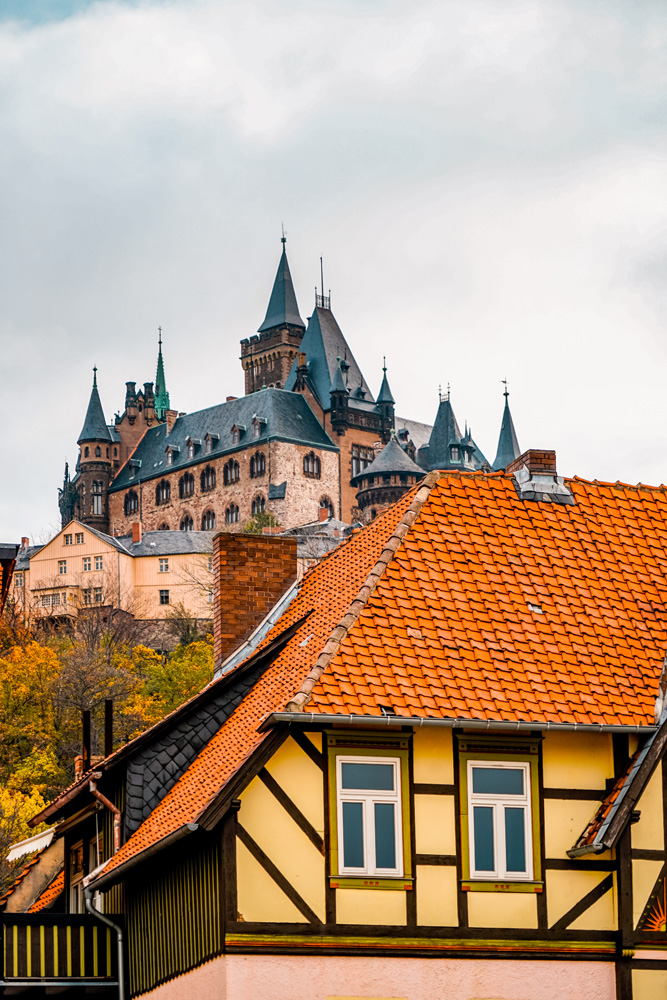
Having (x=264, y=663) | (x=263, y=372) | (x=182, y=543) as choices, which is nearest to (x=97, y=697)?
(x=182, y=543)

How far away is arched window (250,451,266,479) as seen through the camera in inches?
5527

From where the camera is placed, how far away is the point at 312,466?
464 ft

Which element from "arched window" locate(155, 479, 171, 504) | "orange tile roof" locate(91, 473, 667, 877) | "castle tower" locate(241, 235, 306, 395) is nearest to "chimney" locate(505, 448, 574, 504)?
"orange tile roof" locate(91, 473, 667, 877)

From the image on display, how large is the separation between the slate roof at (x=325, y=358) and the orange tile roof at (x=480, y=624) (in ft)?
420

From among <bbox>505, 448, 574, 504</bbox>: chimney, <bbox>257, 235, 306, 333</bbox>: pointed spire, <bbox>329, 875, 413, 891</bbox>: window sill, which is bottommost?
<bbox>329, 875, 413, 891</bbox>: window sill

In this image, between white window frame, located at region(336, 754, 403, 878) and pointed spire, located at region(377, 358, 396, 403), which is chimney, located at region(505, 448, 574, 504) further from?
pointed spire, located at region(377, 358, 396, 403)

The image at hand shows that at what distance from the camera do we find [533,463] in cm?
2053

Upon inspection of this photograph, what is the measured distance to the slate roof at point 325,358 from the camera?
151m

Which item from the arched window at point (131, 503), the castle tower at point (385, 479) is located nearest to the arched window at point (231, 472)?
the castle tower at point (385, 479)

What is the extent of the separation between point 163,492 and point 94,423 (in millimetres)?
16903

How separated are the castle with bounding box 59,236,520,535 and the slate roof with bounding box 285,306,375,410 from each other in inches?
4.7

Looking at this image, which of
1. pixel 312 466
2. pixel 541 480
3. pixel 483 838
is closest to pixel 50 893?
pixel 541 480

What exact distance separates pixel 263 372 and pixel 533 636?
14878 cm

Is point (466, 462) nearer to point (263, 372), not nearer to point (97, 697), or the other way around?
point (263, 372)
